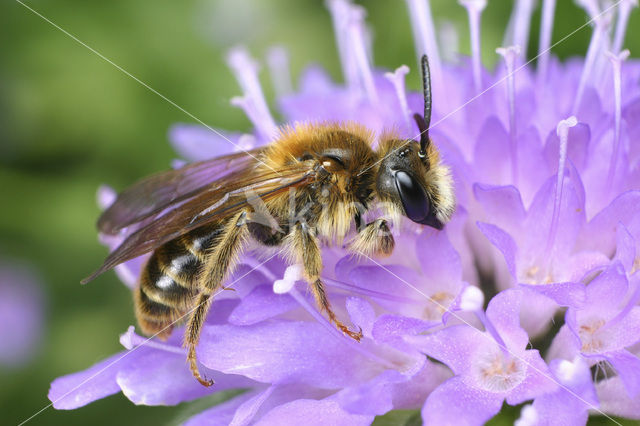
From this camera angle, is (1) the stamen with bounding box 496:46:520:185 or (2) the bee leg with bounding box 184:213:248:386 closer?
(2) the bee leg with bounding box 184:213:248:386

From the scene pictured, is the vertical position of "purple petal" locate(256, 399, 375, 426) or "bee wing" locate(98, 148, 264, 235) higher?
"bee wing" locate(98, 148, 264, 235)

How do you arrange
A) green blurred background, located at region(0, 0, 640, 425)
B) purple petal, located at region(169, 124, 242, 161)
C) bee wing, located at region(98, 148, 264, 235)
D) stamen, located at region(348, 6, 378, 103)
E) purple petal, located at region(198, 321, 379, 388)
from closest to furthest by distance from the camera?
purple petal, located at region(198, 321, 379, 388)
bee wing, located at region(98, 148, 264, 235)
stamen, located at region(348, 6, 378, 103)
purple petal, located at region(169, 124, 242, 161)
green blurred background, located at region(0, 0, 640, 425)

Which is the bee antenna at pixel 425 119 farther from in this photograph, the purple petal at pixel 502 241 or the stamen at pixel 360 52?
the stamen at pixel 360 52

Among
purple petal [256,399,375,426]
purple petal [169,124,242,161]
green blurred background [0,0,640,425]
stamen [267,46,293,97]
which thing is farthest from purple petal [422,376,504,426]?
green blurred background [0,0,640,425]

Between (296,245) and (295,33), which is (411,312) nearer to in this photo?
(296,245)

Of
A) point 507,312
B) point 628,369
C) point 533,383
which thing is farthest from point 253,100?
point 628,369

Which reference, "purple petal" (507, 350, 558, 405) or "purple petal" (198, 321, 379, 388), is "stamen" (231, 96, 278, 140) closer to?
"purple petal" (198, 321, 379, 388)

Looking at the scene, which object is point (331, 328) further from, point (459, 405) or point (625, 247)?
point (625, 247)
